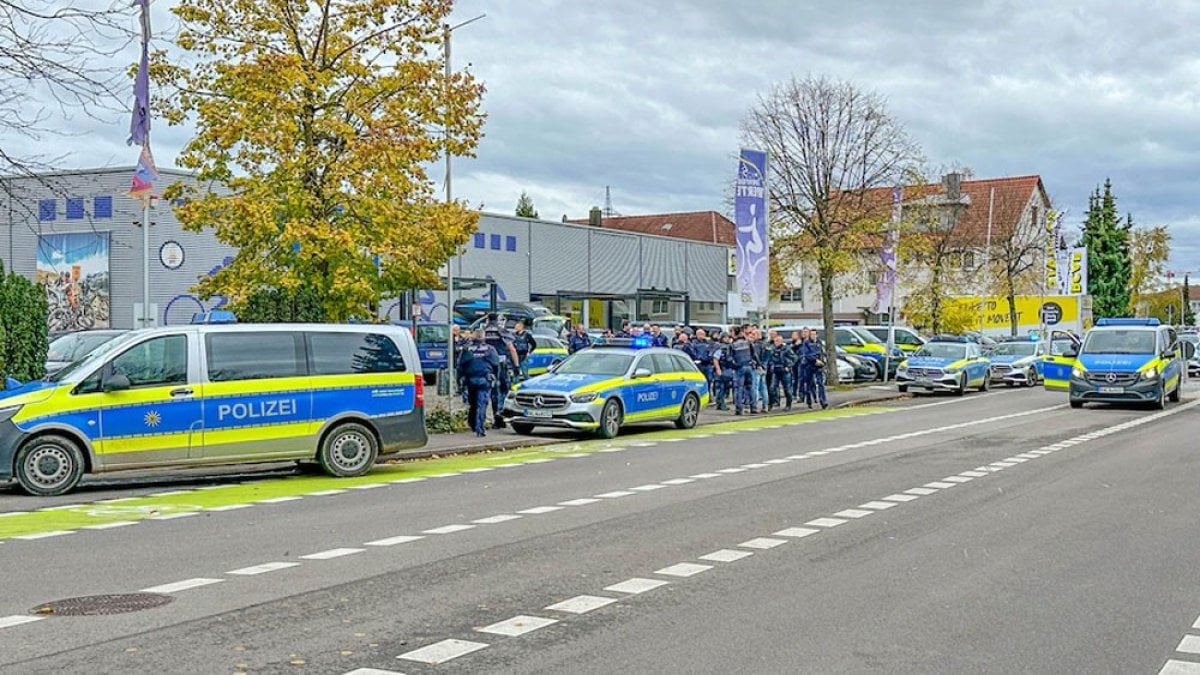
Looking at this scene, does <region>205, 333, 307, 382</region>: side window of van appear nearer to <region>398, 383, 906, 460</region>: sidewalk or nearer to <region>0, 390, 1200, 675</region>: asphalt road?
<region>0, 390, 1200, 675</region>: asphalt road

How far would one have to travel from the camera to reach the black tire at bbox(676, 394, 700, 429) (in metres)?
23.7

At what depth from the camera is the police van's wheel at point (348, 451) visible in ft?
50.0

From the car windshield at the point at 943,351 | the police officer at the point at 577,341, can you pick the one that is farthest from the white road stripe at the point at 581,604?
the car windshield at the point at 943,351

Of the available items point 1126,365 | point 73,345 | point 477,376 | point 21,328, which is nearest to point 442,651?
point 21,328

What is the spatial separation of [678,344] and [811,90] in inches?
474

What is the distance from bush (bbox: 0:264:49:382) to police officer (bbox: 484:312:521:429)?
7.34 metres

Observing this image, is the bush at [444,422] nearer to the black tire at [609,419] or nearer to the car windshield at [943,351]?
the black tire at [609,419]

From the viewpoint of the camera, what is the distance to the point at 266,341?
14875 millimetres

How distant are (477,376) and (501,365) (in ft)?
6.18

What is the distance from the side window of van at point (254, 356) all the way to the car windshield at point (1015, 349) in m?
31.7

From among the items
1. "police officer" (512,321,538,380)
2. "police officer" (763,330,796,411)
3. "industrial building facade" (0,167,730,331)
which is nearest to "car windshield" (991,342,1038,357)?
"police officer" (763,330,796,411)

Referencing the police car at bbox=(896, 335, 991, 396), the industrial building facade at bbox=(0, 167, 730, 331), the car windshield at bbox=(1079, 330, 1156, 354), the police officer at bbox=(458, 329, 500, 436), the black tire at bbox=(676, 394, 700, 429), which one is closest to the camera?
the police officer at bbox=(458, 329, 500, 436)

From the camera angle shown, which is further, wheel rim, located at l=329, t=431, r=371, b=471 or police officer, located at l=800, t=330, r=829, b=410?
police officer, located at l=800, t=330, r=829, b=410

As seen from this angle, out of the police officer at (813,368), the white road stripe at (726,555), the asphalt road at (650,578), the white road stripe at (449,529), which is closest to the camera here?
the asphalt road at (650,578)
